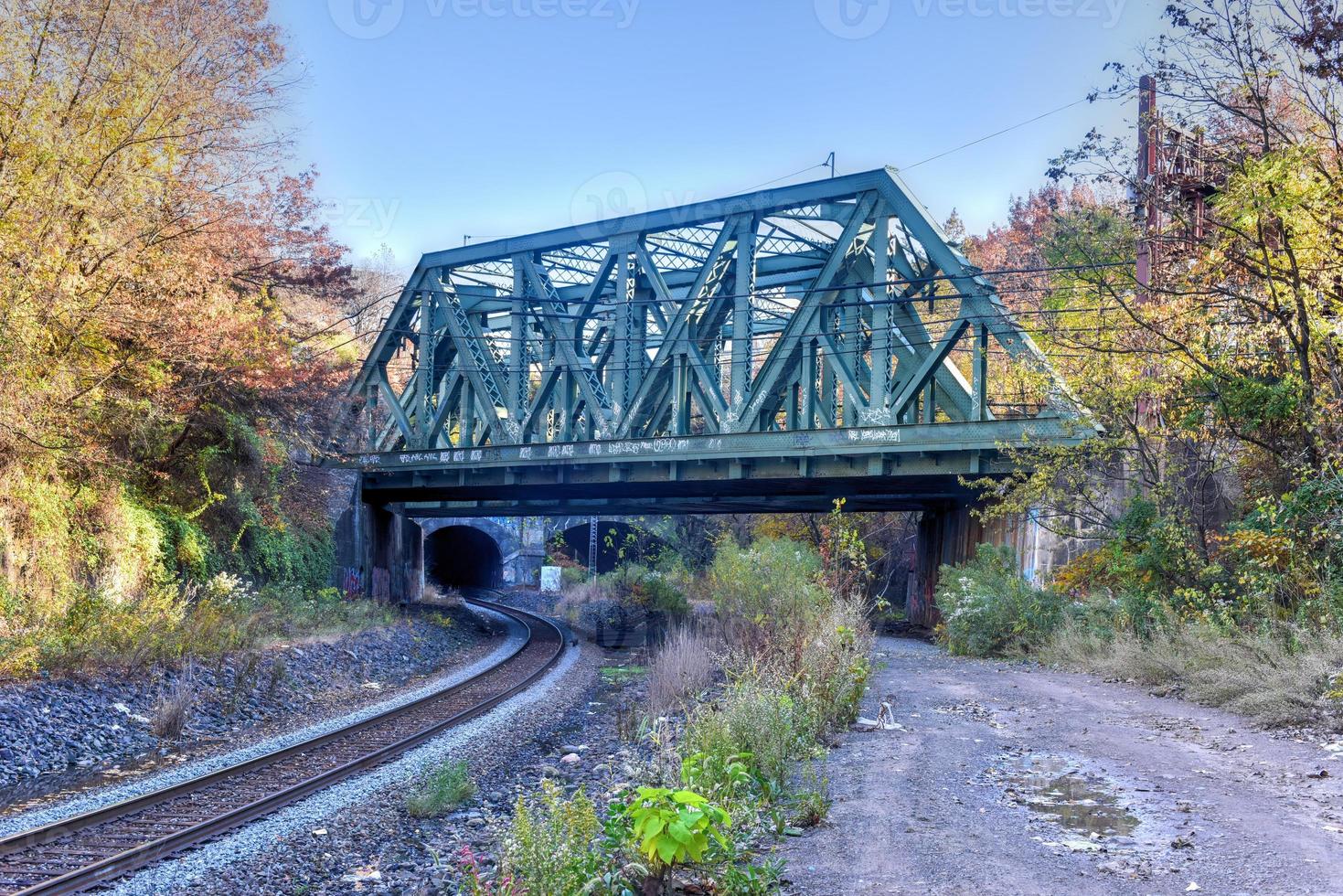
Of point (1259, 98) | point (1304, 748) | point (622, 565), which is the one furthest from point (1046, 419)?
point (622, 565)

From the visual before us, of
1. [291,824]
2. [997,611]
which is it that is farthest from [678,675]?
[997,611]

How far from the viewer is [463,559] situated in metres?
61.2

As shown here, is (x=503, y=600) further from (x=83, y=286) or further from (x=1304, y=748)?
(x=1304, y=748)

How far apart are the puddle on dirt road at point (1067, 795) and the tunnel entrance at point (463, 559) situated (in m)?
47.7

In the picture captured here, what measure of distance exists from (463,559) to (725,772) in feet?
181

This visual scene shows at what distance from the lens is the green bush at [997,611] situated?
19.4 m

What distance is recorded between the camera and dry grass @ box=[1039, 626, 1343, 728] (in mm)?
10117

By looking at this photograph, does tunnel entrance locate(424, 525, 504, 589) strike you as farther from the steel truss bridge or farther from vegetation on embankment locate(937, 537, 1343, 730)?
vegetation on embankment locate(937, 537, 1343, 730)

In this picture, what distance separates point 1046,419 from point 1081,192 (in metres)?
24.2

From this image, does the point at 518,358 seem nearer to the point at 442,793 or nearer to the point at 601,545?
the point at 442,793

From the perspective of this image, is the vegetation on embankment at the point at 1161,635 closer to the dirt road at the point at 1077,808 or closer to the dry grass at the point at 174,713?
the dirt road at the point at 1077,808

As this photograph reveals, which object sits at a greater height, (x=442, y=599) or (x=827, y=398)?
(x=827, y=398)

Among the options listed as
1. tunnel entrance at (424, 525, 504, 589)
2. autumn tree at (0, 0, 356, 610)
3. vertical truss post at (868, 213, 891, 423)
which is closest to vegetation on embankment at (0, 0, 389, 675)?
autumn tree at (0, 0, 356, 610)

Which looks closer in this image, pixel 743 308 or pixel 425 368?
A: pixel 743 308
